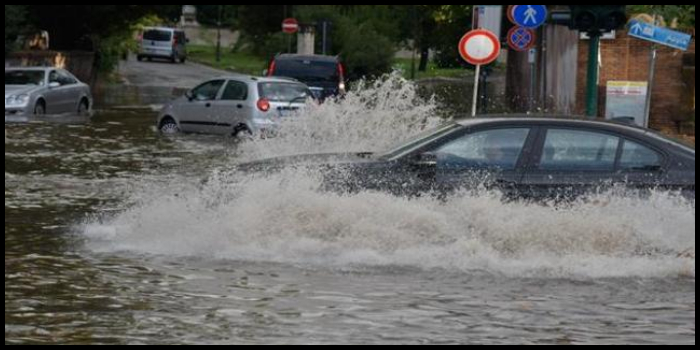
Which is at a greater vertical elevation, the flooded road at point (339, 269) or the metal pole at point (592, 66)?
the metal pole at point (592, 66)

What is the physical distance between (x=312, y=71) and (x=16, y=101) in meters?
6.83

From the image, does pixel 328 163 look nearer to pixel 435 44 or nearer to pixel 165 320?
pixel 165 320

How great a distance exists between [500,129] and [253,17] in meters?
69.5

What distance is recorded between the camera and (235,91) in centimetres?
2702

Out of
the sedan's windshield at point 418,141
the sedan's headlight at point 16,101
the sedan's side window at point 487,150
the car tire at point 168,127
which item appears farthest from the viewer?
the sedan's headlight at point 16,101

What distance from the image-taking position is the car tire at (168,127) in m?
28.2

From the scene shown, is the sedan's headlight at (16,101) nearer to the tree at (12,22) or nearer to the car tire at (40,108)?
the car tire at (40,108)

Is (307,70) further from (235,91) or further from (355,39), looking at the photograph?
(355,39)

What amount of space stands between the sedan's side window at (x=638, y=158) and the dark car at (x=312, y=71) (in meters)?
21.4

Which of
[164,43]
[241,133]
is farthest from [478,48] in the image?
[164,43]

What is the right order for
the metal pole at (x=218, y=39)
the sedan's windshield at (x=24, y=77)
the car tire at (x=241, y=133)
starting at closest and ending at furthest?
1. the car tire at (x=241, y=133)
2. the sedan's windshield at (x=24, y=77)
3. the metal pole at (x=218, y=39)

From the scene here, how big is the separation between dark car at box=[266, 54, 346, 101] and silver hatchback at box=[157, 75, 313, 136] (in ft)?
20.4

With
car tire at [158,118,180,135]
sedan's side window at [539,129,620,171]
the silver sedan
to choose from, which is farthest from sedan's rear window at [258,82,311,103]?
sedan's side window at [539,129,620,171]

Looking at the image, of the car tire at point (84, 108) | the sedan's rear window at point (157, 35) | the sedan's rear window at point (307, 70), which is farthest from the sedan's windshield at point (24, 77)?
the sedan's rear window at point (157, 35)
